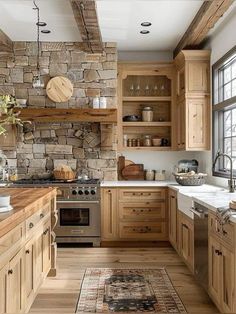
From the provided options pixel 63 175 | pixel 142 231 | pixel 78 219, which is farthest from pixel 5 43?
pixel 142 231

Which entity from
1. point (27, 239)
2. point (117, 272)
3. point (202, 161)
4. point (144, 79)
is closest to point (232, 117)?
point (202, 161)

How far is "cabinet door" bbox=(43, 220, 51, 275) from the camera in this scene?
370 cm

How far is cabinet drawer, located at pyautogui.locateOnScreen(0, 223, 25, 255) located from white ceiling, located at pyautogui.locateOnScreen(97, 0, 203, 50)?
2.82 m

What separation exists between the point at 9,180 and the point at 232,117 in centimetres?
330

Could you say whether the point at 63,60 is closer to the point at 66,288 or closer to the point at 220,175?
the point at 220,175

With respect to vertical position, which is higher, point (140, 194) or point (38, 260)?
point (140, 194)

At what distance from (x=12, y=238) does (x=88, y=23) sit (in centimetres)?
307

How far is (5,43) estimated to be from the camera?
18.3 feet

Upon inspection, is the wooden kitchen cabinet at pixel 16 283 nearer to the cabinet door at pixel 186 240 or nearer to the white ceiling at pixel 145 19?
the cabinet door at pixel 186 240

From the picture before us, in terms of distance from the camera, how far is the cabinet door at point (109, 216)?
5543mm

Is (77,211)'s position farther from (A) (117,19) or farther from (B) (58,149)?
(A) (117,19)

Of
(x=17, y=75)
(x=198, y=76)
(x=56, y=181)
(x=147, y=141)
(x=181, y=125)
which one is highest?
(x=17, y=75)

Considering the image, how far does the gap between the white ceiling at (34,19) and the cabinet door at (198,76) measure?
1.71 meters

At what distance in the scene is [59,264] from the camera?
183 inches
